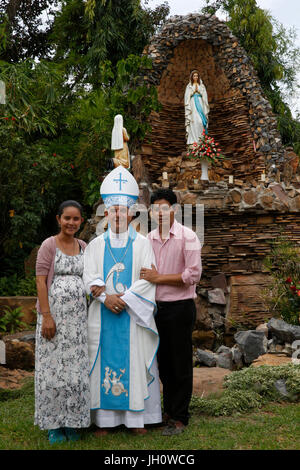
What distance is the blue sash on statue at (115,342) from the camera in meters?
3.49

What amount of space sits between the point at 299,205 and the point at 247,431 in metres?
5.86

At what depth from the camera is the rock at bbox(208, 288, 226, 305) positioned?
8.78m

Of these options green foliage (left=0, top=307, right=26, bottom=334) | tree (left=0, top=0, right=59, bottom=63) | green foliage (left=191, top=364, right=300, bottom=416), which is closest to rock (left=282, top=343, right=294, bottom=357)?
green foliage (left=191, top=364, right=300, bottom=416)

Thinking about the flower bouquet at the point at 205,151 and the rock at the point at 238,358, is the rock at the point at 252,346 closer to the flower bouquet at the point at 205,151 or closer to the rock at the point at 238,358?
the rock at the point at 238,358

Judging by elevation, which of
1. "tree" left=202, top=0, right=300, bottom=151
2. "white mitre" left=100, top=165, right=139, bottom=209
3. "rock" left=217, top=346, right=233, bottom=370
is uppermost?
"tree" left=202, top=0, right=300, bottom=151

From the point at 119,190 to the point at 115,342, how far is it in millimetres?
1165

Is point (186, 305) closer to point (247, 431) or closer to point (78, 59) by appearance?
point (247, 431)

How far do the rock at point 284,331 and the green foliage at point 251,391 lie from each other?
45.4 inches

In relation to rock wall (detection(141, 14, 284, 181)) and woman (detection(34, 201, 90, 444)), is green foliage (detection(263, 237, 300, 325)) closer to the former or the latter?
rock wall (detection(141, 14, 284, 181))

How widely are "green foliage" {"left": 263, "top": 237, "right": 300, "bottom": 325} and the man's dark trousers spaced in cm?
335

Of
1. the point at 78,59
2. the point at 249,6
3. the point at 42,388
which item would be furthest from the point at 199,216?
the point at 249,6

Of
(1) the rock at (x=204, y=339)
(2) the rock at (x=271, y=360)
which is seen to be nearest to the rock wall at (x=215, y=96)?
(1) the rock at (x=204, y=339)

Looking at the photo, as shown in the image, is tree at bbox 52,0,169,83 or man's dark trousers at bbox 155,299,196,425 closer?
man's dark trousers at bbox 155,299,196,425

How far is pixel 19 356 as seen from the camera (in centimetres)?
615
